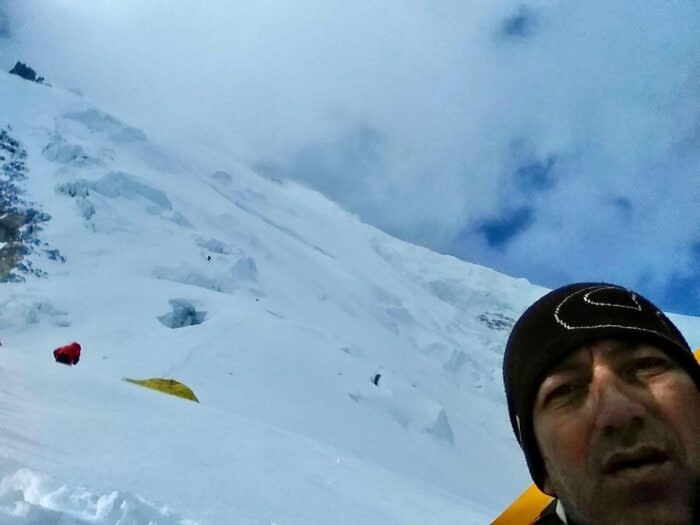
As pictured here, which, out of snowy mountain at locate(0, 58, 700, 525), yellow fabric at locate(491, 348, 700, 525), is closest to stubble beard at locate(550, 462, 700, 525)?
yellow fabric at locate(491, 348, 700, 525)

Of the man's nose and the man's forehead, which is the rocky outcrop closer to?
the man's forehead

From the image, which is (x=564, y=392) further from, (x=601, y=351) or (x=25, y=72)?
(x=25, y=72)

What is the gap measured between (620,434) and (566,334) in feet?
0.99

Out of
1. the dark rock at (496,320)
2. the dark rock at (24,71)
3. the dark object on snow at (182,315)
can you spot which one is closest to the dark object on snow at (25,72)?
the dark rock at (24,71)

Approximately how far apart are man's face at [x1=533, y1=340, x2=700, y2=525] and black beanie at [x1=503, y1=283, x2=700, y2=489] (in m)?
0.03

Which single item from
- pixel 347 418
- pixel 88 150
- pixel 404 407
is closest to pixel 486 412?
pixel 404 407

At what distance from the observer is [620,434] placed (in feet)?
3.92

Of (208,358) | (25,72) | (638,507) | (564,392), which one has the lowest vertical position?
(638,507)

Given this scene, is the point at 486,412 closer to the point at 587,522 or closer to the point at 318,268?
the point at 318,268

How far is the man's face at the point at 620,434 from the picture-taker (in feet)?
3.67

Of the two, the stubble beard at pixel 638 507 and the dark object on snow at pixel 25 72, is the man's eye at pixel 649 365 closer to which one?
the stubble beard at pixel 638 507

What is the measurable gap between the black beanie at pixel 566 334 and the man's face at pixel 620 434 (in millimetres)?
28

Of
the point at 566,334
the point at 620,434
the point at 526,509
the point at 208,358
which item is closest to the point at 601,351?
the point at 566,334

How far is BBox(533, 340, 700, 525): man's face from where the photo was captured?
3.67 feet
